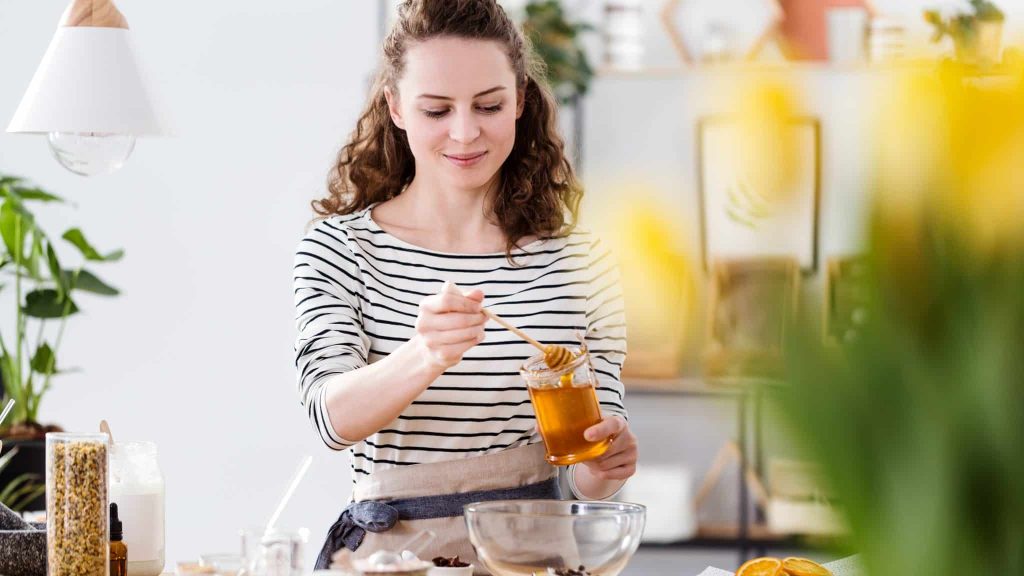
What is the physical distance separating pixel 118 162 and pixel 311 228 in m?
0.58

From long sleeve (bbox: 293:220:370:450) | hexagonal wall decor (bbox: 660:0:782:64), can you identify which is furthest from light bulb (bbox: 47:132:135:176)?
hexagonal wall decor (bbox: 660:0:782:64)

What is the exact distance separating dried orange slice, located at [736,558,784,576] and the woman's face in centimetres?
71

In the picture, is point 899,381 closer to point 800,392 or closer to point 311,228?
point 800,392

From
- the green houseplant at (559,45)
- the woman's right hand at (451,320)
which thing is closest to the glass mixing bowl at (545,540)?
the woman's right hand at (451,320)

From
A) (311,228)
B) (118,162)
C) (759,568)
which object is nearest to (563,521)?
(759,568)

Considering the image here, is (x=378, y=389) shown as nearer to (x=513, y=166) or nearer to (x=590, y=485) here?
(x=590, y=485)

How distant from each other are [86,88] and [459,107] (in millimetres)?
834

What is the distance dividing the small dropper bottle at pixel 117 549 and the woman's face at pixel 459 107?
63cm

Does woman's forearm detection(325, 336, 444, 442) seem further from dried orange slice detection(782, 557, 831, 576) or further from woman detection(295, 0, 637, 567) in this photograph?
dried orange slice detection(782, 557, 831, 576)

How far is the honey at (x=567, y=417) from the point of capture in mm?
1349

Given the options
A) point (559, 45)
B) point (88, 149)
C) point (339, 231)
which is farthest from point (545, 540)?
point (559, 45)

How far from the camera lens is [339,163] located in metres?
1.93

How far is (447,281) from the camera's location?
1644 millimetres

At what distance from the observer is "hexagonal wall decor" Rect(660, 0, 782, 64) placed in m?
4.12
